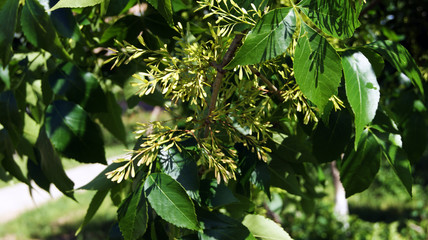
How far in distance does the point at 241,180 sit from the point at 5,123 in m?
0.62

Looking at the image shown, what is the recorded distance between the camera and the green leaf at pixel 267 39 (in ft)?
2.25

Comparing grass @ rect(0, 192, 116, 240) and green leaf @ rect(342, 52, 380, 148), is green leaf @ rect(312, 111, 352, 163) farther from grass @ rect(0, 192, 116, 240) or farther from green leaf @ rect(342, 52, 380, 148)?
grass @ rect(0, 192, 116, 240)

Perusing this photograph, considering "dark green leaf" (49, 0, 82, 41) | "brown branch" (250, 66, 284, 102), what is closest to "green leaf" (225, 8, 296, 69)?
"brown branch" (250, 66, 284, 102)

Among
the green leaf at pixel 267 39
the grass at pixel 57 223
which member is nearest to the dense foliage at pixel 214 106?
the green leaf at pixel 267 39

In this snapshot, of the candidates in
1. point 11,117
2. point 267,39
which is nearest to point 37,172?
point 11,117

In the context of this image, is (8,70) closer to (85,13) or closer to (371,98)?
(85,13)

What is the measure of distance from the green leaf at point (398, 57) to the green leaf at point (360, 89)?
4.6 inches

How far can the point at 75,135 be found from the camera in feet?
3.48

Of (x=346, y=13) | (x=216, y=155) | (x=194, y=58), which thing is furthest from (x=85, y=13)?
(x=346, y=13)

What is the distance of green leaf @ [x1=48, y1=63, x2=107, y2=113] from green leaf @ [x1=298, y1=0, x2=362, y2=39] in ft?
2.02

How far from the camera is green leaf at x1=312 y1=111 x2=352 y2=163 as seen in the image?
3.26ft

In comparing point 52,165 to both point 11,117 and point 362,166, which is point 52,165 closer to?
point 11,117

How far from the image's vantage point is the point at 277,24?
699 millimetres

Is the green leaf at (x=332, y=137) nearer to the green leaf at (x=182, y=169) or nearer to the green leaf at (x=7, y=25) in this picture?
the green leaf at (x=182, y=169)
